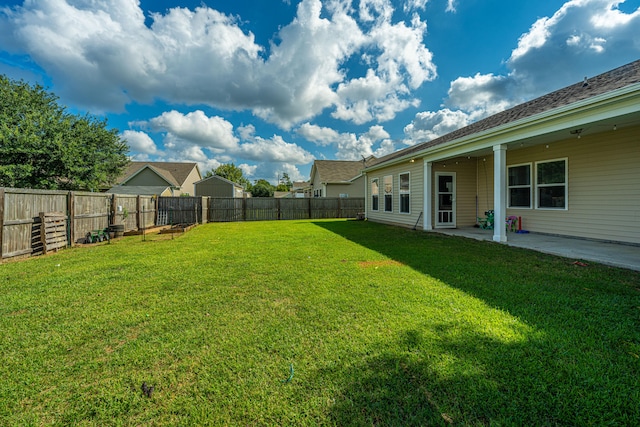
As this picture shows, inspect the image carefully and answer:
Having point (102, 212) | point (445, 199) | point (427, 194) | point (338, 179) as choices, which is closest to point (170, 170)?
point (338, 179)

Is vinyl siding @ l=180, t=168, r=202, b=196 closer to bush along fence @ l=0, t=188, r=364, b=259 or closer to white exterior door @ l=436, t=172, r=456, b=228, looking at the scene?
bush along fence @ l=0, t=188, r=364, b=259

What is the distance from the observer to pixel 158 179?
2439 centimetres

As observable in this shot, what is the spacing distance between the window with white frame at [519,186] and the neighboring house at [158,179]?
858 inches

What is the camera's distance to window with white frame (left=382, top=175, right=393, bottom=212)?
40.5 feet

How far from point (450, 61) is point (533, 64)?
3157 mm

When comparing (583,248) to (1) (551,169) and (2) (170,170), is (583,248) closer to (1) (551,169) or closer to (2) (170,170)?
(1) (551,169)

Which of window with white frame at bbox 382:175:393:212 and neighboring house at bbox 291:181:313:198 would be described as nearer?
window with white frame at bbox 382:175:393:212

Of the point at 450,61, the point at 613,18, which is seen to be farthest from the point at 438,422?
the point at 450,61

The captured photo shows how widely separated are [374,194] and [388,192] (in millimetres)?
1551

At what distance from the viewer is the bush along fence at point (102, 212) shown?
228 inches

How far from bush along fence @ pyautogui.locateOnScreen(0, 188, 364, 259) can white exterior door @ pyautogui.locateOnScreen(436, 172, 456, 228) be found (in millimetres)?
8904

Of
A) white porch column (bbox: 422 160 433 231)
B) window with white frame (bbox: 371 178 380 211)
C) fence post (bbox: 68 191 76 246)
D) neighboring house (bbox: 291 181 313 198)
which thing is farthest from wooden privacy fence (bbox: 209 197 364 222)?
neighboring house (bbox: 291 181 313 198)

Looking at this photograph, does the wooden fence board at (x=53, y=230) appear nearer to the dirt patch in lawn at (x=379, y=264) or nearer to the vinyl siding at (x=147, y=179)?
the dirt patch in lawn at (x=379, y=264)

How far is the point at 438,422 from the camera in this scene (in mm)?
1521
